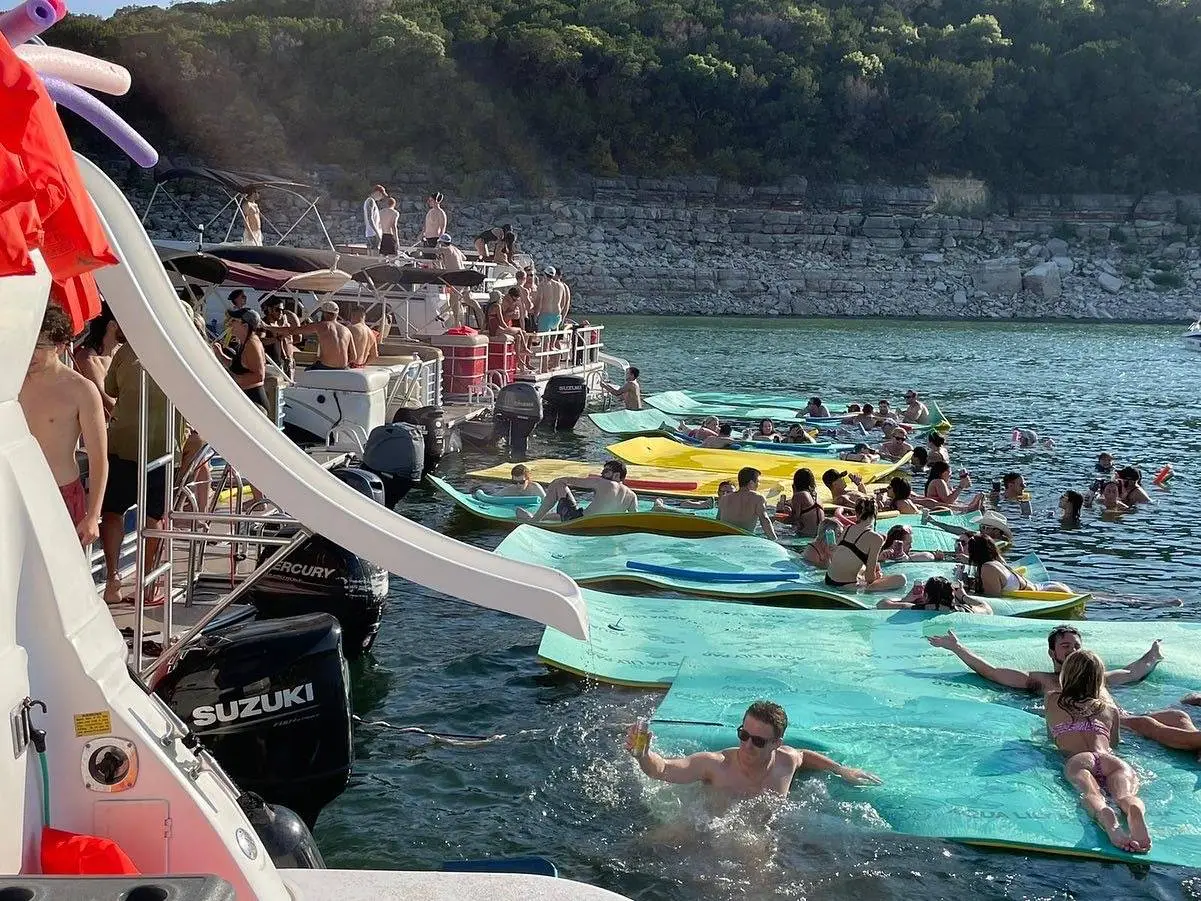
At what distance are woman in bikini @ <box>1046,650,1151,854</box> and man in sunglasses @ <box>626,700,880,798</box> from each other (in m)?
1.54

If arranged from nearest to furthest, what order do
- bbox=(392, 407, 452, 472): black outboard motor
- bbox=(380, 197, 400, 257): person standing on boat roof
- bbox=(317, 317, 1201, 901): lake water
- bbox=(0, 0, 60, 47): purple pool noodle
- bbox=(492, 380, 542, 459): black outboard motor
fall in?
1. bbox=(0, 0, 60, 47): purple pool noodle
2. bbox=(317, 317, 1201, 901): lake water
3. bbox=(392, 407, 452, 472): black outboard motor
4. bbox=(492, 380, 542, 459): black outboard motor
5. bbox=(380, 197, 400, 257): person standing on boat roof

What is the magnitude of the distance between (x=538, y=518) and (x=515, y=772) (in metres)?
6.66

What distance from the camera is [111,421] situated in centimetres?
791

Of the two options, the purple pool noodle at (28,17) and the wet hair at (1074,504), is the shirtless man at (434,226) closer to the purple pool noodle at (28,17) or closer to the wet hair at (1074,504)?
the wet hair at (1074,504)

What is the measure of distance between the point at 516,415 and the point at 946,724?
1203 cm

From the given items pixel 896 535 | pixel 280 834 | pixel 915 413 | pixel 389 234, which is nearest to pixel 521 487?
pixel 896 535

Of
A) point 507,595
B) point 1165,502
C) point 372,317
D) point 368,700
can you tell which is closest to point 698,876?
point 368,700

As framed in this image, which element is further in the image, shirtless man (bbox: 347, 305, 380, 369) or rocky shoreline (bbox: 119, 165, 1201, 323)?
rocky shoreline (bbox: 119, 165, 1201, 323)

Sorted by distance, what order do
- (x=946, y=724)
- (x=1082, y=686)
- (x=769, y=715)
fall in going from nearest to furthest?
(x=769, y=715)
(x=1082, y=686)
(x=946, y=724)

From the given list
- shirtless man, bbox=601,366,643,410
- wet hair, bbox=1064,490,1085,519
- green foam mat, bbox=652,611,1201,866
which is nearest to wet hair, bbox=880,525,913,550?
green foam mat, bbox=652,611,1201,866

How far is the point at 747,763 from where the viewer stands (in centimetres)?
687

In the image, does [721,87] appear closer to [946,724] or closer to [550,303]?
[550,303]

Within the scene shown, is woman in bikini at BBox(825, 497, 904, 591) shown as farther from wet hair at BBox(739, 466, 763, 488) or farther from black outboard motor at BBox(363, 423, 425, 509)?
black outboard motor at BBox(363, 423, 425, 509)

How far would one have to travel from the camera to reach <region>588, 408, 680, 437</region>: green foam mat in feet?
74.0
